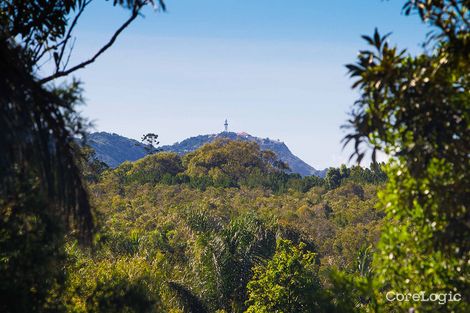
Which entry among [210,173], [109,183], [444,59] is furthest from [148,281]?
[210,173]

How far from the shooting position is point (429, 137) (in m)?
6.66

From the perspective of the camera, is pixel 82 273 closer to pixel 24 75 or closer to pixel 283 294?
pixel 283 294

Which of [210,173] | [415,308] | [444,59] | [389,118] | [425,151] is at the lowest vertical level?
[415,308]

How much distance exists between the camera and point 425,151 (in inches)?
265

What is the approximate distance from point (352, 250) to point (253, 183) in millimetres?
40312

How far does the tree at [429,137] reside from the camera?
6.54 m

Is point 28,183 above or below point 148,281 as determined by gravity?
above

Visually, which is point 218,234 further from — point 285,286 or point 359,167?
point 359,167

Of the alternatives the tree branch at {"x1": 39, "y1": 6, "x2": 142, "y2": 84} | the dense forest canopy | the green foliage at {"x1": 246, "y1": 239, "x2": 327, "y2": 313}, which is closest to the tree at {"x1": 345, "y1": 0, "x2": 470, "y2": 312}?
the dense forest canopy

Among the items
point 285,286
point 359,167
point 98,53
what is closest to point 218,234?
point 285,286

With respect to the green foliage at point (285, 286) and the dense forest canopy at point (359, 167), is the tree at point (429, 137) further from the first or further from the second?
the green foliage at point (285, 286)

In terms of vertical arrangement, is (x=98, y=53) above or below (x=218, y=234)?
above

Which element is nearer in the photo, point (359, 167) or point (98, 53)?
point (98, 53)

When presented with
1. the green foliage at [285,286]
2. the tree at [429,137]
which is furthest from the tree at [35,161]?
the green foliage at [285,286]
